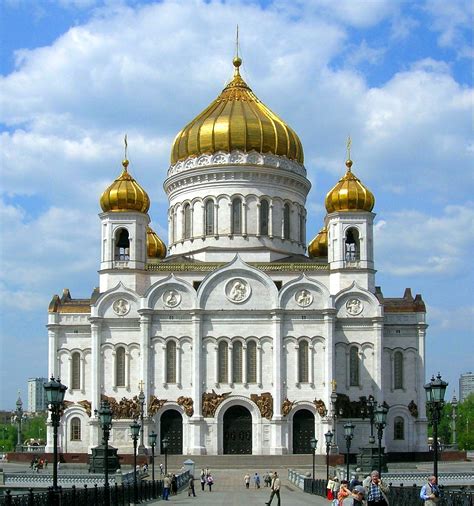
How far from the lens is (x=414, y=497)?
24531 millimetres

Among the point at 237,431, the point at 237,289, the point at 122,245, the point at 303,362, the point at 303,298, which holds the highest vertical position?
the point at 122,245

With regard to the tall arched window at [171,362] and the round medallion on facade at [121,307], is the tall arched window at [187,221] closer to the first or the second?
the round medallion on facade at [121,307]

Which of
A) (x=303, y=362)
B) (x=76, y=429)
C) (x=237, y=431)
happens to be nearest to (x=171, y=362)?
(x=237, y=431)

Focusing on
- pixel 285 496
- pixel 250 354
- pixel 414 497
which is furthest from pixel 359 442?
pixel 414 497

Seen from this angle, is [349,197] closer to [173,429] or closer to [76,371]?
[173,429]

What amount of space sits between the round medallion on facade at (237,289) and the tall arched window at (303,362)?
4145 millimetres

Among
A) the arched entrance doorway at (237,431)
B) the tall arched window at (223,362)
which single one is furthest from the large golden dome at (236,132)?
the arched entrance doorway at (237,431)

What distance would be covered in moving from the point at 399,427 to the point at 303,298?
30.6 ft

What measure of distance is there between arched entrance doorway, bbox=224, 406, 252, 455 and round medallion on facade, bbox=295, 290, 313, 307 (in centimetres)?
655

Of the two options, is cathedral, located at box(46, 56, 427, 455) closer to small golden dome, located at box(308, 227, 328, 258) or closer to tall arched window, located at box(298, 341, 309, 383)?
tall arched window, located at box(298, 341, 309, 383)

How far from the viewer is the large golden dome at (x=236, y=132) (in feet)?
214

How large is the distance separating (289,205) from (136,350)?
A: 44.0ft

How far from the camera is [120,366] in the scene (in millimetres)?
60344

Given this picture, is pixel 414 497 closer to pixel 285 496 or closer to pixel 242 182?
pixel 285 496
